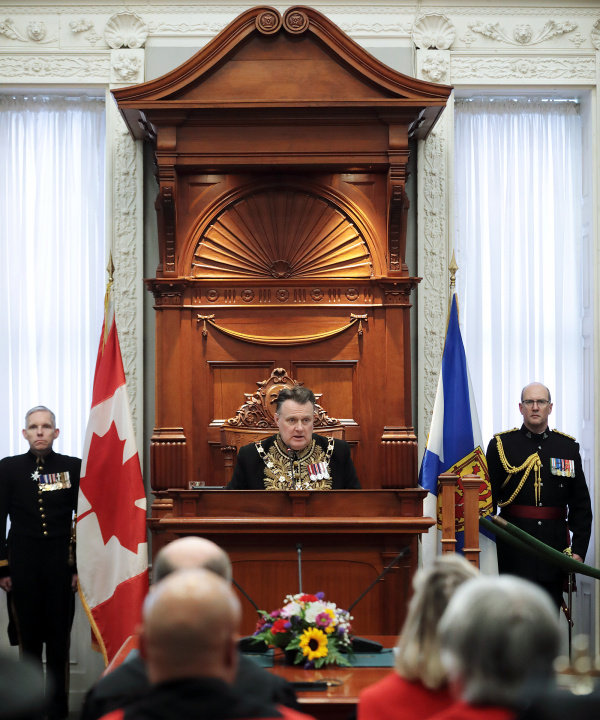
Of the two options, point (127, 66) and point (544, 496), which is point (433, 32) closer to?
point (127, 66)

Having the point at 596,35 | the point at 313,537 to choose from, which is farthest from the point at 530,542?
the point at 596,35

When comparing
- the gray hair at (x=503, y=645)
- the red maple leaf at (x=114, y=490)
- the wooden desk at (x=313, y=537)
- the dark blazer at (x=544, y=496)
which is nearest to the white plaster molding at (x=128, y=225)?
the red maple leaf at (x=114, y=490)

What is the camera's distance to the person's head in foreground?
189 cm

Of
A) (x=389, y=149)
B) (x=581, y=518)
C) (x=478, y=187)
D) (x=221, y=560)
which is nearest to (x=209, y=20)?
(x=389, y=149)

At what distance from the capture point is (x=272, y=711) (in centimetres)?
164

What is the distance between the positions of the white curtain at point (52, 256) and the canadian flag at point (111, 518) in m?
0.65

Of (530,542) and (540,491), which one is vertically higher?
(540,491)

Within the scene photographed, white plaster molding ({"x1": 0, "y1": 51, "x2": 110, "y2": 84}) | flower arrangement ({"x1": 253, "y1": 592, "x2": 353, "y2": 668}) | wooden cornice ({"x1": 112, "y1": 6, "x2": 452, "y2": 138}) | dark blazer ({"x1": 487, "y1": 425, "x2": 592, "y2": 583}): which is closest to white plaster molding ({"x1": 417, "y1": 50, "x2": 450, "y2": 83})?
wooden cornice ({"x1": 112, "y1": 6, "x2": 452, "y2": 138})

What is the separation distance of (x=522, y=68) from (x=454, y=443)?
2437mm

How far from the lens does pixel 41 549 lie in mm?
5039

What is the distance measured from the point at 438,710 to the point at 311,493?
7.89 feet

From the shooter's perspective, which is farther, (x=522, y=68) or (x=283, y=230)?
(x=522, y=68)

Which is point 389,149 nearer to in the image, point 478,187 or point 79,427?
point 478,187

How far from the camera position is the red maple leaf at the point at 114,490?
5008mm
